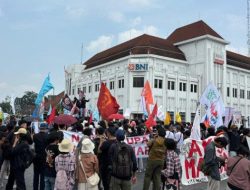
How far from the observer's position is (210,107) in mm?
13211

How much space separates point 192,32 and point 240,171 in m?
68.2

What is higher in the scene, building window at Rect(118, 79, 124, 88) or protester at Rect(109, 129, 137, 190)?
building window at Rect(118, 79, 124, 88)

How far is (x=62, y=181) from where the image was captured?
6.02 m

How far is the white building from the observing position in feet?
188

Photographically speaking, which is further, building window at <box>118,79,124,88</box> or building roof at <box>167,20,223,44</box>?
building roof at <box>167,20,223,44</box>

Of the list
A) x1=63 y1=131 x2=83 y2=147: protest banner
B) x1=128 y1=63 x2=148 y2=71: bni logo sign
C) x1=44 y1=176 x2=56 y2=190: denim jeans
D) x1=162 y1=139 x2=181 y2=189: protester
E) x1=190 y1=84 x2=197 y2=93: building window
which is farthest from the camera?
x1=190 y1=84 x2=197 y2=93: building window

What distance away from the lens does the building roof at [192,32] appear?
227 feet

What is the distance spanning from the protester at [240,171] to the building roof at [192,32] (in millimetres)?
64238

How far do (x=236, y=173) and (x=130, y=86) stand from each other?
167ft

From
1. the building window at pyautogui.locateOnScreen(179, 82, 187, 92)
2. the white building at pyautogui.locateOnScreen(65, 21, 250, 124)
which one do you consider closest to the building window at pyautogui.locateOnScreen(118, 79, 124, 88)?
the white building at pyautogui.locateOnScreen(65, 21, 250, 124)

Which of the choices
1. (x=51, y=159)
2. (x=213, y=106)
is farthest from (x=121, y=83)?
(x=51, y=159)

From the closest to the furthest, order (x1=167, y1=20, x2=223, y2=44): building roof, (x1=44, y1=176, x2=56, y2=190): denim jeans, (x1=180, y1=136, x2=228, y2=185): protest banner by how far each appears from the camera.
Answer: (x1=44, y1=176, x2=56, y2=190): denim jeans, (x1=180, y1=136, x2=228, y2=185): protest banner, (x1=167, y1=20, x2=223, y2=44): building roof

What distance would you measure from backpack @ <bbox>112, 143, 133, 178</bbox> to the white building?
48763mm

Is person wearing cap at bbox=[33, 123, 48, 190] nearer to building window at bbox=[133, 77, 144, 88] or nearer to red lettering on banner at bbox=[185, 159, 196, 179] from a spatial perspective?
red lettering on banner at bbox=[185, 159, 196, 179]
